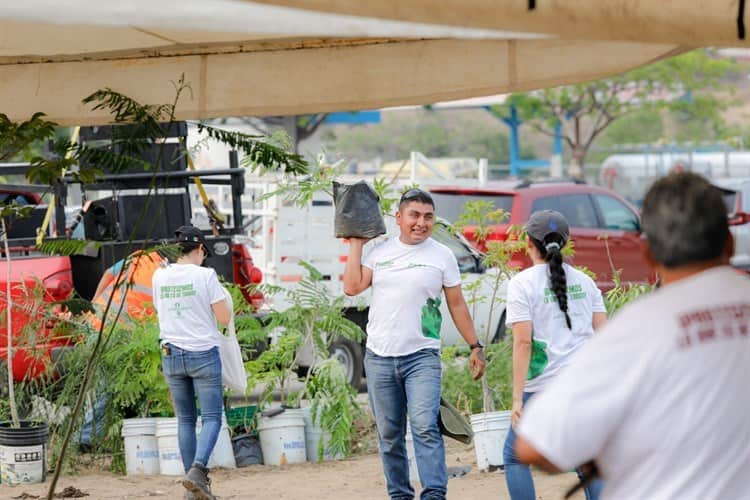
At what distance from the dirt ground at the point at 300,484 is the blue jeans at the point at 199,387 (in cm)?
55

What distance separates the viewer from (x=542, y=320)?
20.9 feet

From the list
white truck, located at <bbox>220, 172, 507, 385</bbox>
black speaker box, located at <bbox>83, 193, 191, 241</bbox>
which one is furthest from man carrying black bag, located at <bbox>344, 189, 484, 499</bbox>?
white truck, located at <bbox>220, 172, 507, 385</bbox>

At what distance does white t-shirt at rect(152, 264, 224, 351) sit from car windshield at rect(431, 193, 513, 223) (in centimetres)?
699

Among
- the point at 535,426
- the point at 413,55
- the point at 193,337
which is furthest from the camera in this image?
the point at 193,337

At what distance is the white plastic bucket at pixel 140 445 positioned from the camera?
29.9 ft

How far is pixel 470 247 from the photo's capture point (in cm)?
1205

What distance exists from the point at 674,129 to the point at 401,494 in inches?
2169

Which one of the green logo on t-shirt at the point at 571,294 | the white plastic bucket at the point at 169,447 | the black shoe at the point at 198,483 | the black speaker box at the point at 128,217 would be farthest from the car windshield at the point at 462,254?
the green logo on t-shirt at the point at 571,294

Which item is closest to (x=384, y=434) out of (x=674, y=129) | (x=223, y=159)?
(x=223, y=159)

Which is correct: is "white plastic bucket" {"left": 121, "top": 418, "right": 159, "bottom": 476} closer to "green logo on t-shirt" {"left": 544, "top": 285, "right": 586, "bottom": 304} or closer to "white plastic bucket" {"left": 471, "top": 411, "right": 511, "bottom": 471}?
"white plastic bucket" {"left": 471, "top": 411, "right": 511, "bottom": 471}

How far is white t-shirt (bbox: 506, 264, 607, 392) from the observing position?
629 cm

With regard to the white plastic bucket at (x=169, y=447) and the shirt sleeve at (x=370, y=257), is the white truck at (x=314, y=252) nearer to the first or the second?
the white plastic bucket at (x=169, y=447)

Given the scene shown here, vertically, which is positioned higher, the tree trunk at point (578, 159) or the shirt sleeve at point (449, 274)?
the tree trunk at point (578, 159)

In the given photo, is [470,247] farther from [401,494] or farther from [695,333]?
[695,333]
